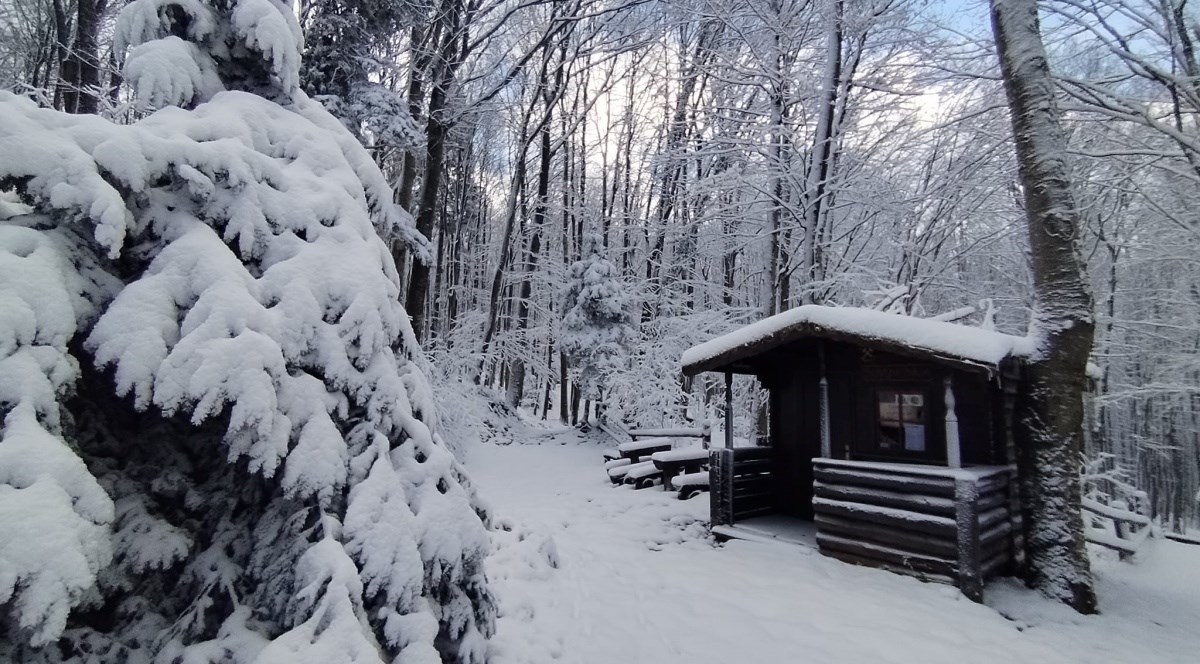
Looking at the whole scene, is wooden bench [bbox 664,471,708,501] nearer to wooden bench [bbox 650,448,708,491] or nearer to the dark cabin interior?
wooden bench [bbox 650,448,708,491]

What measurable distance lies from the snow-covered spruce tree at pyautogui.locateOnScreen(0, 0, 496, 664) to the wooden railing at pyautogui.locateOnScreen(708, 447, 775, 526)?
577 centimetres

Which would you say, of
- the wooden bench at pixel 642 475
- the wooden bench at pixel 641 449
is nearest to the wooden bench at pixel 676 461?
the wooden bench at pixel 642 475

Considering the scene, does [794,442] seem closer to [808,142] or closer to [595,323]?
[808,142]

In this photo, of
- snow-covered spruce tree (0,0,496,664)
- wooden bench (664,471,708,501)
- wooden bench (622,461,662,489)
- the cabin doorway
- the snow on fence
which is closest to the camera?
snow-covered spruce tree (0,0,496,664)

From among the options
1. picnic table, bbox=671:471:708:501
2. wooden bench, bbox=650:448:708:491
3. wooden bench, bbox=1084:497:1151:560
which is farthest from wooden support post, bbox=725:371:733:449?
wooden bench, bbox=1084:497:1151:560

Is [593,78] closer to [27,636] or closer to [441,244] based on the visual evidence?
[441,244]

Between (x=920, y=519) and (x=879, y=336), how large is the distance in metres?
2.22

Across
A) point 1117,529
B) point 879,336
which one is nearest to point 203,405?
point 879,336

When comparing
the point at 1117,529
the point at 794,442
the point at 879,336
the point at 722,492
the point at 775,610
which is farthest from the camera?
the point at 794,442

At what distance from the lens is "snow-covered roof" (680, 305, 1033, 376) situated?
645 cm

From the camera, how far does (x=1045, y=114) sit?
675 centimetres

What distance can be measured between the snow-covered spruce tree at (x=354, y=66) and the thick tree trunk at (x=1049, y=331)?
34.9ft

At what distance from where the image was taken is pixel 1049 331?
6711 millimetres

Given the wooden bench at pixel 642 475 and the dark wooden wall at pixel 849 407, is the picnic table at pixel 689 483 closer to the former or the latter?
the wooden bench at pixel 642 475
